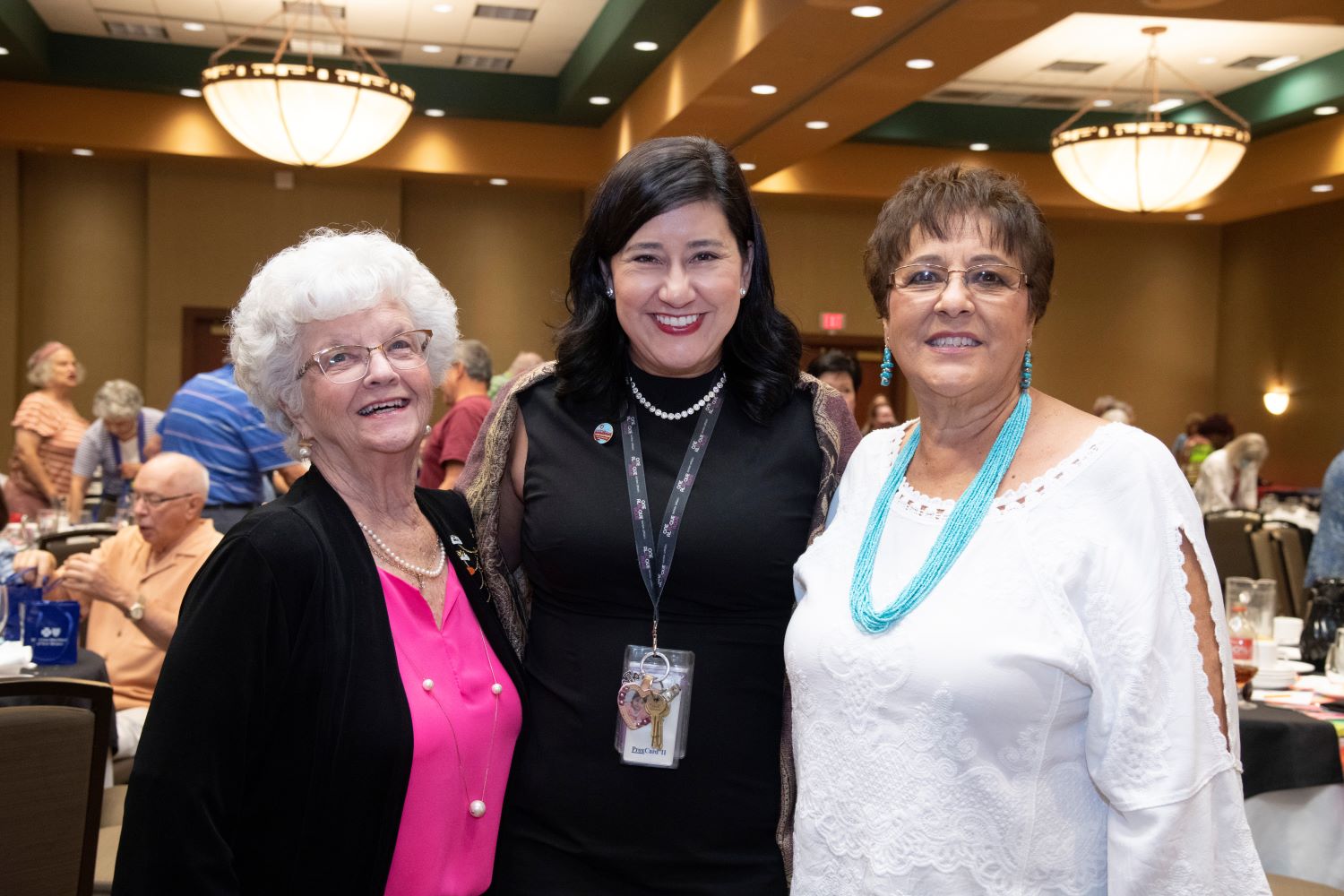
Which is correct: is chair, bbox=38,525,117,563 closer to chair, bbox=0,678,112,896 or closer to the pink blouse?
chair, bbox=0,678,112,896

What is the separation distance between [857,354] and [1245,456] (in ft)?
16.0

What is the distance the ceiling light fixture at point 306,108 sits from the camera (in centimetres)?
811

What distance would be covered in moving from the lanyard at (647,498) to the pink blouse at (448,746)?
27 cm

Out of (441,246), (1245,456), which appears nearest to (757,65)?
(1245,456)

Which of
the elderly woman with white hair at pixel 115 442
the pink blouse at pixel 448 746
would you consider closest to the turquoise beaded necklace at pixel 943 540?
the pink blouse at pixel 448 746

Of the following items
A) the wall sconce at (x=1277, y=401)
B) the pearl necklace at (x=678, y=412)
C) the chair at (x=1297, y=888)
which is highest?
the wall sconce at (x=1277, y=401)

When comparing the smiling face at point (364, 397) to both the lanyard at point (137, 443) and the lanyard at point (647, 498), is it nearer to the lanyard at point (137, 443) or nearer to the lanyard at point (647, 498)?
the lanyard at point (647, 498)

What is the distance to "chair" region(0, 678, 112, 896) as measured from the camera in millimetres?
2449

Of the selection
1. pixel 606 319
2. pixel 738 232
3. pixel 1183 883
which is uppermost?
pixel 738 232

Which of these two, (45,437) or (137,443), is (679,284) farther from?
(45,437)

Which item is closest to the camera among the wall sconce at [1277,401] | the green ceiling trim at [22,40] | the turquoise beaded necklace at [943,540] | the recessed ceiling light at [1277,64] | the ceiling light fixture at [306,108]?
the turquoise beaded necklace at [943,540]

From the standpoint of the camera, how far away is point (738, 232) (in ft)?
6.50

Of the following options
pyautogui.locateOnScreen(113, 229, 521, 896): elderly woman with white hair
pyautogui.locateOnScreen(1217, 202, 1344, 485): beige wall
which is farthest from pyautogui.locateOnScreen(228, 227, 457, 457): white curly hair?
pyautogui.locateOnScreen(1217, 202, 1344, 485): beige wall

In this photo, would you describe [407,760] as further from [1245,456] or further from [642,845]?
[1245,456]
